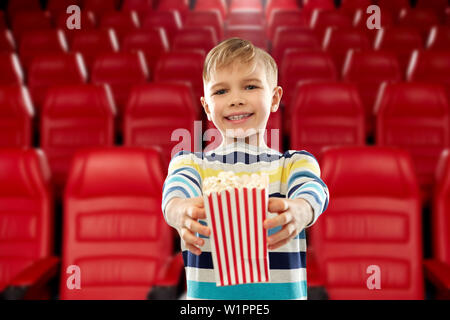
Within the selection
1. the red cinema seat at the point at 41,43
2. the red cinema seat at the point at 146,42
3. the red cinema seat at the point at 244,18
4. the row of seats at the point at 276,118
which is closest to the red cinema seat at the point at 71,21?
the red cinema seat at the point at 41,43

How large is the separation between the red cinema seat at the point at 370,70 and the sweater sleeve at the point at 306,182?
4.27 feet

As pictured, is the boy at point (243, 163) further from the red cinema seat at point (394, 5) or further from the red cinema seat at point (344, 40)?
the red cinema seat at point (394, 5)

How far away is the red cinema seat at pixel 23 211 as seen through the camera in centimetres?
79

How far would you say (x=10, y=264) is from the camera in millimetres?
796

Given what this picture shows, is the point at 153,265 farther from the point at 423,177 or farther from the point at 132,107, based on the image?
the point at 423,177

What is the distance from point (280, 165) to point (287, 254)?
2.4 inches

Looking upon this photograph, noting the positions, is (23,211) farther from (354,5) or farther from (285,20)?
(354,5)

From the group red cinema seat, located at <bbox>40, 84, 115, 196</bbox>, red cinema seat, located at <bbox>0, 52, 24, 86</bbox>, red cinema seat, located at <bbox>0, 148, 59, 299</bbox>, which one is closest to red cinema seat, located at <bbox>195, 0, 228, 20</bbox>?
red cinema seat, located at <bbox>0, 52, 24, 86</bbox>

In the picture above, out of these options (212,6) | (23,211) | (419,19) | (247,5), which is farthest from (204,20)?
(23,211)

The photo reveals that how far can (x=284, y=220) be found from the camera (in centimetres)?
23

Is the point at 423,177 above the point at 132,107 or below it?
below

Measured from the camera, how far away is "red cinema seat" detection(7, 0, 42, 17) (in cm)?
284

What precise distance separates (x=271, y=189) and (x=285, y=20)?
8.32 ft

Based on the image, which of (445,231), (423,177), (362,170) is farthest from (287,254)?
(423,177)
